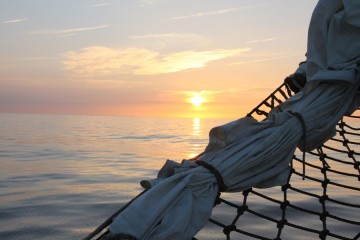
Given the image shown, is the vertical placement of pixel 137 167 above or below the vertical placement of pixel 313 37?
below

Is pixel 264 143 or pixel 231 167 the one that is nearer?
pixel 231 167

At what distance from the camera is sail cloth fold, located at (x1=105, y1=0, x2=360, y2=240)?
5.71 ft

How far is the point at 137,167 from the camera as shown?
12484mm

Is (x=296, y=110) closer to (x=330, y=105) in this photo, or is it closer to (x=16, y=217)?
(x=330, y=105)

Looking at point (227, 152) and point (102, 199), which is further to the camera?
point (102, 199)

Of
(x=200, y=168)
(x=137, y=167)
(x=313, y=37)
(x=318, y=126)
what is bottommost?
(x=137, y=167)

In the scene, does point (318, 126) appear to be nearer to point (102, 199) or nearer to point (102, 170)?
point (102, 199)

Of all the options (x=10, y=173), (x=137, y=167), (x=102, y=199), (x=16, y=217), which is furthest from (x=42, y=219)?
(x=137, y=167)

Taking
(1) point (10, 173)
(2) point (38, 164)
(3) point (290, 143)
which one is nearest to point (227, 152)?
(3) point (290, 143)

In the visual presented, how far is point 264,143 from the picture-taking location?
2.10 m

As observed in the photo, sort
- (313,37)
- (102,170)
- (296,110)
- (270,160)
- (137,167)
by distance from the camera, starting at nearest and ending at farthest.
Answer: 1. (270,160)
2. (296,110)
3. (313,37)
4. (102,170)
5. (137,167)

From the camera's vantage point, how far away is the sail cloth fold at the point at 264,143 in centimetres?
174

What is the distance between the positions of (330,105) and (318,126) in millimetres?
136

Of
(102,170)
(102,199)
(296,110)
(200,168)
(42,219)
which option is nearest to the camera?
(200,168)
